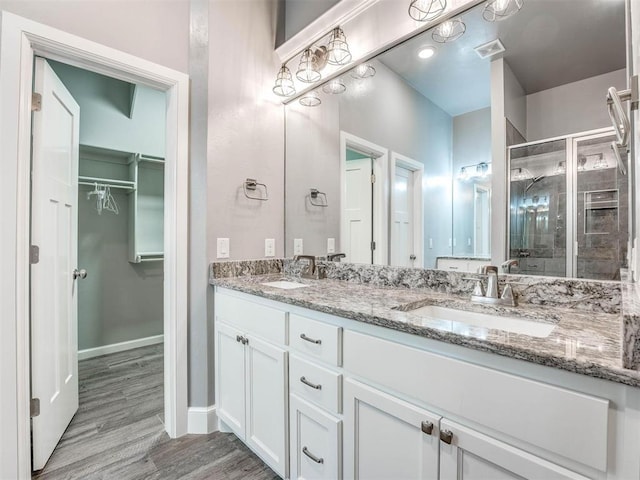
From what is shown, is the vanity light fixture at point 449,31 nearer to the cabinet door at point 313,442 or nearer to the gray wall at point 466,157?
the gray wall at point 466,157

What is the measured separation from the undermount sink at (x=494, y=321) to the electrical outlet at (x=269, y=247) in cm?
124

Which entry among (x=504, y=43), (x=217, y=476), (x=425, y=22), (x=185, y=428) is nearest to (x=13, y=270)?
(x=185, y=428)

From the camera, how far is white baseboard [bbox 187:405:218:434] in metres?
1.87

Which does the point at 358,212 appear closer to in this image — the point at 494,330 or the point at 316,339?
the point at 316,339

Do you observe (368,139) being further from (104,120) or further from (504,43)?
(104,120)

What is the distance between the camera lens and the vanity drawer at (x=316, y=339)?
116 centimetres

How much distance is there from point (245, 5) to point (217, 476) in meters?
2.80

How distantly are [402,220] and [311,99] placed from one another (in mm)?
1111

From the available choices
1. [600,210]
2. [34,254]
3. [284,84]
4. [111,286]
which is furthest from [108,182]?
[600,210]

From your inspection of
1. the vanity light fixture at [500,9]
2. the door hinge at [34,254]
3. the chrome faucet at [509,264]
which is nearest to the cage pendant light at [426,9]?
the vanity light fixture at [500,9]

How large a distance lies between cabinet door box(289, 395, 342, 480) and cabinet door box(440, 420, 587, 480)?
41cm

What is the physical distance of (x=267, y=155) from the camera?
2.24 meters

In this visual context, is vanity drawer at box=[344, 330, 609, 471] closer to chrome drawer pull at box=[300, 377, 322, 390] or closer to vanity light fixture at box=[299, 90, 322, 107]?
chrome drawer pull at box=[300, 377, 322, 390]

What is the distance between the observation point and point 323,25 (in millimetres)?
1997
